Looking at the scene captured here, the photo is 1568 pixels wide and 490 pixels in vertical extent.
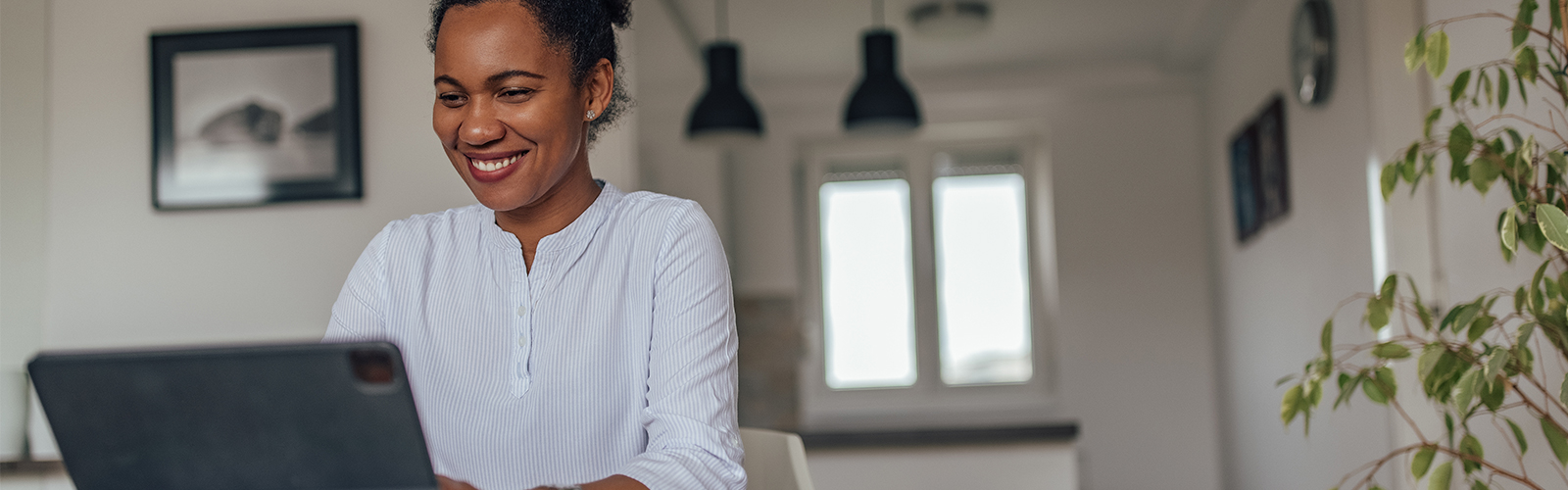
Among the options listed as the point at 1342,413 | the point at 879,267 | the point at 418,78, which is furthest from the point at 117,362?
the point at 879,267

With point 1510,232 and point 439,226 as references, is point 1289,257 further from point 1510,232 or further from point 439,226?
point 439,226

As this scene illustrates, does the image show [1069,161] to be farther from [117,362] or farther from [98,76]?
[117,362]

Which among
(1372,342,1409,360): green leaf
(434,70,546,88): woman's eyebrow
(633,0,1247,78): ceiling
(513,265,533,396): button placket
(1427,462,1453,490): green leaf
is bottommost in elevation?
(1427,462,1453,490): green leaf

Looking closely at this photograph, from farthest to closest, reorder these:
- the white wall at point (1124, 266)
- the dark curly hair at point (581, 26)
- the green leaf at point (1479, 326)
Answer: the white wall at point (1124, 266), the green leaf at point (1479, 326), the dark curly hair at point (581, 26)

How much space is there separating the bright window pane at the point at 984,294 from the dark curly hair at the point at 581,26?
507 centimetres

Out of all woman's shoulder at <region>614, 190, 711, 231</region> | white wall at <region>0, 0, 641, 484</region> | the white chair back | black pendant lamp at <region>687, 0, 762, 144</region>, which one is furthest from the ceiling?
woman's shoulder at <region>614, 190, 711, 231</region>

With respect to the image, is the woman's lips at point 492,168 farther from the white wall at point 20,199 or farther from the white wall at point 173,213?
the white wall at point 20,199

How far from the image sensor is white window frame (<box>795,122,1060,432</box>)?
6.18 metres

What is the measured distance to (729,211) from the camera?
5965 mm

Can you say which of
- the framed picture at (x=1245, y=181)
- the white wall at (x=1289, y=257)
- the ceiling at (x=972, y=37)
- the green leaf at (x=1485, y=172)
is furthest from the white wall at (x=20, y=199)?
the framed picture at (x=1245, y=181)

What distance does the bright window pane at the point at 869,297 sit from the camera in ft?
20.5

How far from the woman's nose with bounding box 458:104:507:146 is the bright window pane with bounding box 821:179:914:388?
17.3 ft

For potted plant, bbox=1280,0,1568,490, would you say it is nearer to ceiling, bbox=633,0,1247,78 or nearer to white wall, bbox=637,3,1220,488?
ceiling, bbox=633,0,1247,78

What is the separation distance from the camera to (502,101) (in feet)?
3.42
